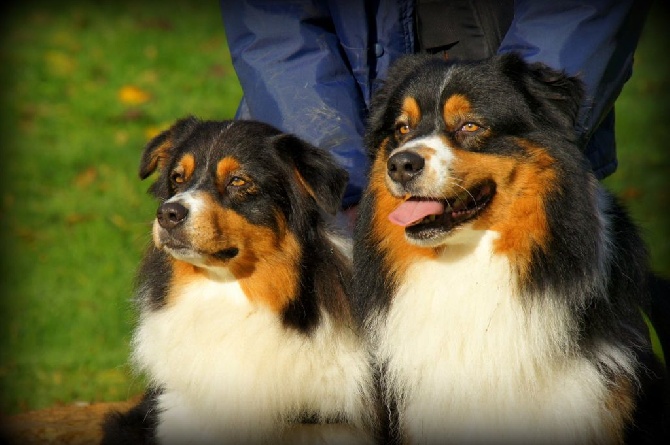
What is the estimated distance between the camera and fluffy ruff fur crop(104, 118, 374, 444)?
4.57 meters

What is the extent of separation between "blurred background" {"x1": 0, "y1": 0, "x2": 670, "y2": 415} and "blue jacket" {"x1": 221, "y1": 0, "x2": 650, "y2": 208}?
7.56ft

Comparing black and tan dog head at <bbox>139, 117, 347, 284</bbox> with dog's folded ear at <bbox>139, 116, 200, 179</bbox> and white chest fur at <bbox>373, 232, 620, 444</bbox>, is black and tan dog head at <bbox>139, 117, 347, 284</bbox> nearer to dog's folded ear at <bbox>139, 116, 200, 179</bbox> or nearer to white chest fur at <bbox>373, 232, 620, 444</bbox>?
dog's folded ear at <bbox>139, 116, 200, 179</bbox>

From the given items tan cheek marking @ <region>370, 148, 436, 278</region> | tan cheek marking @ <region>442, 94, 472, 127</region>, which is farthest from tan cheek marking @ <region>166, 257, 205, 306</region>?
tan cheek marking @ <region>442, 94, 472, 127</region>

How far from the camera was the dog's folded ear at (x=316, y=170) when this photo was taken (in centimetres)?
464

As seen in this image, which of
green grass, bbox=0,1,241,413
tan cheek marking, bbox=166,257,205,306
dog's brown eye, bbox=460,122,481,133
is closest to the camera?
dog's brown eye, bbox=460,122,481,133

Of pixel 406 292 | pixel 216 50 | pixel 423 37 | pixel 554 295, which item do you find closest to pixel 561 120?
pixel 554 295

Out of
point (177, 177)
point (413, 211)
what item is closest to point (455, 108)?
point (413, 211)

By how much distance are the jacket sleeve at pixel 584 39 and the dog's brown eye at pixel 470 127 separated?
1.97 feet

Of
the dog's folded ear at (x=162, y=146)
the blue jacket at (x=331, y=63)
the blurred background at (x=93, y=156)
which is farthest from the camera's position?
the blurred background at (x=93, y=156)

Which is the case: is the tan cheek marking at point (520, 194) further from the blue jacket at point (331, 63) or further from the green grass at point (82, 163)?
the green grass at point (82, 163)

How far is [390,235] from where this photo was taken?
4.50 meters

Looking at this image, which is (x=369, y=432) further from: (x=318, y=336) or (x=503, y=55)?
(x=503, y=55)

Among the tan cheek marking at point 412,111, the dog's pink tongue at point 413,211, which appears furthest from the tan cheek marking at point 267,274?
the tan cheek marking at point 412,111

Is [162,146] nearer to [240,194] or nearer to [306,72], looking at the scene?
[240,194]
